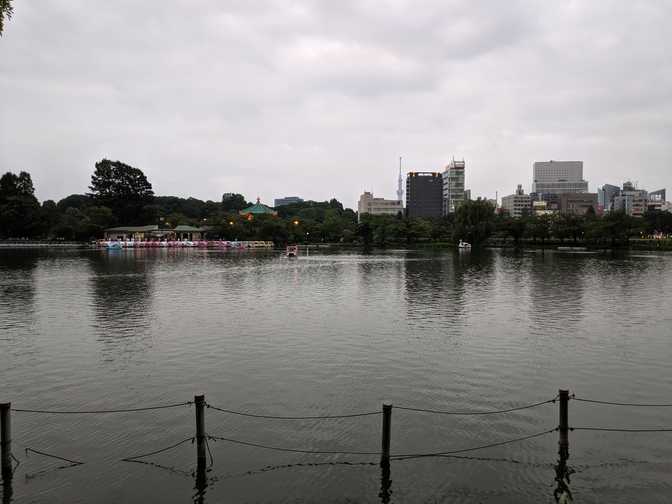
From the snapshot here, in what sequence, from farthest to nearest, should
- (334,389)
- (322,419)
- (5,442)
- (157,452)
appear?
(334,389), (322,419), (157,452), (5,442)

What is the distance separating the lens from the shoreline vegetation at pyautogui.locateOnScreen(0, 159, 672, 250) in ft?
382

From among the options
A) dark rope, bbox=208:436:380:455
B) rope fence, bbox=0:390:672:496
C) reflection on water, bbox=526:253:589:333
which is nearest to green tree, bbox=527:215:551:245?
reflection on water, bbox=526:253:589:333

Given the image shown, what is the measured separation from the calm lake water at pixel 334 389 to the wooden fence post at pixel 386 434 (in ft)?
1.36

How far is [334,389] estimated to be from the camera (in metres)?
15.5

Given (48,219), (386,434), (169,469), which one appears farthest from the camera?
(48,219)

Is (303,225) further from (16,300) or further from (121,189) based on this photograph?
(16,300)

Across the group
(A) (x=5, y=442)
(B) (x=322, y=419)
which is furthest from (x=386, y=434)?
(A) (x=5, y=442)

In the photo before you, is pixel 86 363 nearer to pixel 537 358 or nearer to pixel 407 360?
pixel 407 360

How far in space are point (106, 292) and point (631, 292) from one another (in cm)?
3984

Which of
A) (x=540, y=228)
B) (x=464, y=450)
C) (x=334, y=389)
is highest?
(x=540, y=228)

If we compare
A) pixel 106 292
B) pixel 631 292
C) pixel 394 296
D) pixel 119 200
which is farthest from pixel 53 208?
pixel 631 292

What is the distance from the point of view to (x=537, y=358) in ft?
62.5

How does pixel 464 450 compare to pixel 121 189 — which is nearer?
pixel 464 450

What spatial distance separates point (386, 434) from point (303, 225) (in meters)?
147
